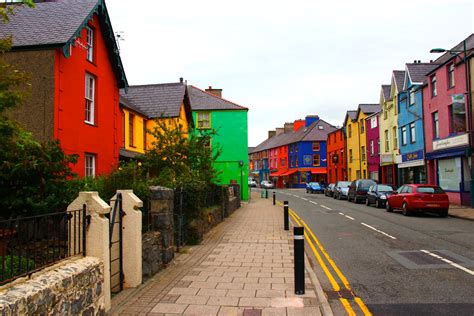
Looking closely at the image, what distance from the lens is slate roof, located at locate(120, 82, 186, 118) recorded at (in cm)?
2553

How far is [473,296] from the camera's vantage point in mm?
6074

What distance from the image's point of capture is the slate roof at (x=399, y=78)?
112 feet

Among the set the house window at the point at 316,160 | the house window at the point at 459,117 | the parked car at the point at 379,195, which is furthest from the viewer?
the house window at the point at 316,160

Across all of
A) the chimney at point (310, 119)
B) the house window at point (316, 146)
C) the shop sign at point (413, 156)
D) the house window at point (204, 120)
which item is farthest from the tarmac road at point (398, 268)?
the chimney at point (310, 119)

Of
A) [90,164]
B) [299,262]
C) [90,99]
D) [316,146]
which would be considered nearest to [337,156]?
[316,146]

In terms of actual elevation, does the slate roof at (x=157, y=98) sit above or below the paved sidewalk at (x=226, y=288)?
above

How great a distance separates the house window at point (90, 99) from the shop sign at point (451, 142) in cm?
1991

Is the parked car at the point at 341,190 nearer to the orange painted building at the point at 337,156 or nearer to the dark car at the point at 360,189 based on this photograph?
the dark car at the point at 360,189

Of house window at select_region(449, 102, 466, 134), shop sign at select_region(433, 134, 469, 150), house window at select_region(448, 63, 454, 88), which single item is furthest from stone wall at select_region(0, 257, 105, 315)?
house window at select_region(448, 63, 454, 88)

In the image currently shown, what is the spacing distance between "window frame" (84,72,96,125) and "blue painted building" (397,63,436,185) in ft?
73.8

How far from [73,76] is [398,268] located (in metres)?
12.3

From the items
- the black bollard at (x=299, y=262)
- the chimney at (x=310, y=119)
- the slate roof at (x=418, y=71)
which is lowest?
the black bollard at (x=299, y=262)

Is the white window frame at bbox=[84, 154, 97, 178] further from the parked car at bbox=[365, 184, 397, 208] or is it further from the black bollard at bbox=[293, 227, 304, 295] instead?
the parked car at bbox=[365, 184, 397, 208]

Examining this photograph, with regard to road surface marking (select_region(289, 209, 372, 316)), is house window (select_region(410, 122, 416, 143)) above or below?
above
